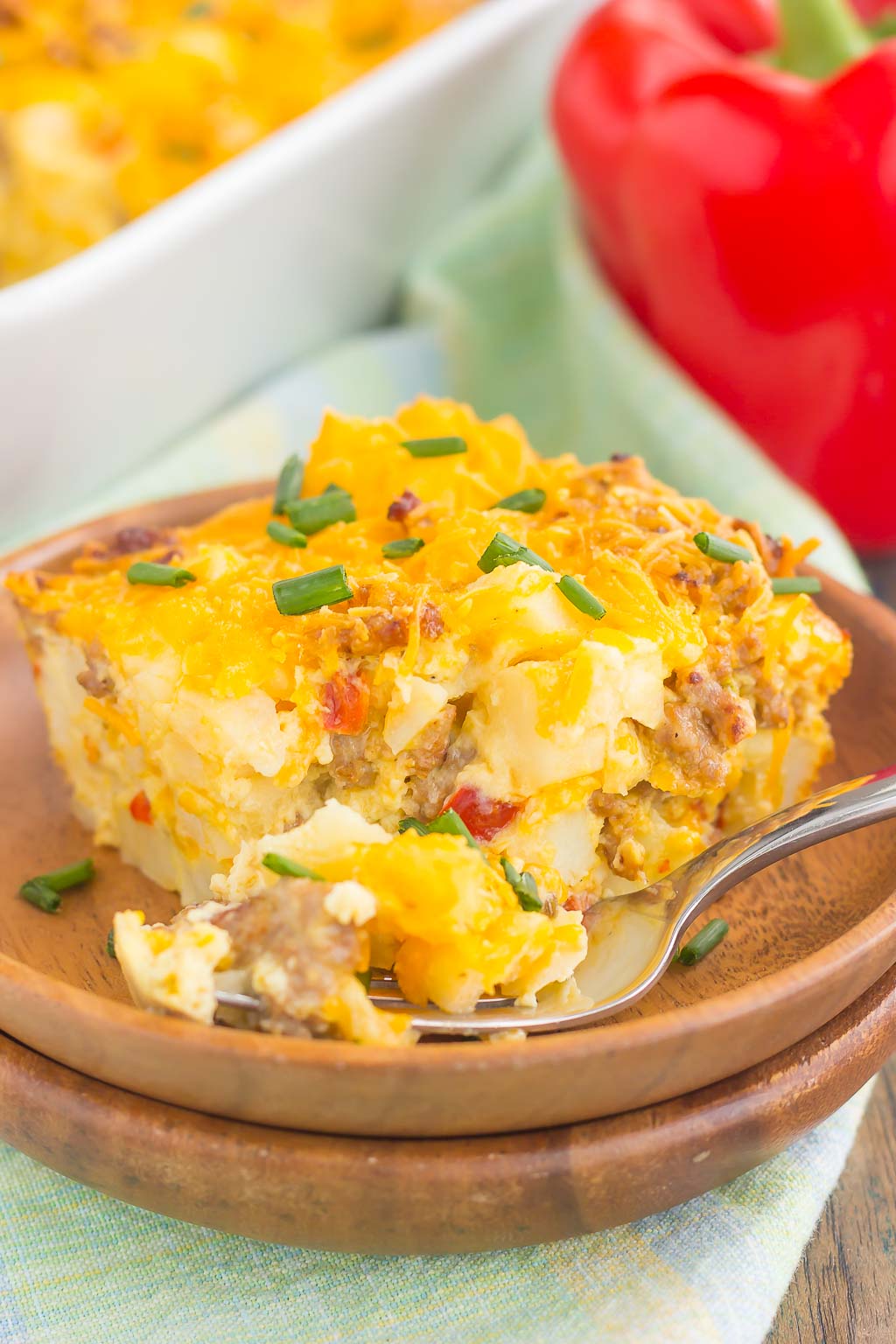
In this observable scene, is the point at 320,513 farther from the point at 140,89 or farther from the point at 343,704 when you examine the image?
the point at 140,89

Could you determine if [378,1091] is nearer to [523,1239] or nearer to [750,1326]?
[523,1239]

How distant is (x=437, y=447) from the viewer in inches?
94.7

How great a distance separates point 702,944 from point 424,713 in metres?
0.54

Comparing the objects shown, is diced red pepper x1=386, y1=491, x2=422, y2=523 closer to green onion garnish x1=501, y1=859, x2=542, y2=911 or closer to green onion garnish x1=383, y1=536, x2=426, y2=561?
green onion garnish x1=383, y1=536, x2=426, y2=561

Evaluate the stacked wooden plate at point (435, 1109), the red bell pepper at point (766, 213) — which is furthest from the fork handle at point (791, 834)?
the red bell pepper at point (766, 213)

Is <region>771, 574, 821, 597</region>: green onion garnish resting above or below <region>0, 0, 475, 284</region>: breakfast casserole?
below

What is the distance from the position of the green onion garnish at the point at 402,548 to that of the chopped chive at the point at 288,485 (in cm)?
29

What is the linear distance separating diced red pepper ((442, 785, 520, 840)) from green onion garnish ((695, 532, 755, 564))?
0.50 m

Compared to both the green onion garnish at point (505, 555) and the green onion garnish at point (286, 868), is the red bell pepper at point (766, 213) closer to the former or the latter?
the green onion garnish at point (505, 555)

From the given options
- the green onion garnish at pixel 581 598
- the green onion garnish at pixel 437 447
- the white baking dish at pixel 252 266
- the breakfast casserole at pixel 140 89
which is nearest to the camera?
the green onion garnish at pixel 581 598

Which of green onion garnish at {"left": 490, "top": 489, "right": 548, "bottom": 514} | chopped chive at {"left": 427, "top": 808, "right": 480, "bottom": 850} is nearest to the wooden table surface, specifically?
chopped chive at {"left": 427, "top": 808, "right": 480, "bottom": 850}

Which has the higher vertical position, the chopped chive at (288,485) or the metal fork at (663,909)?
the chopped chive at (288,485)

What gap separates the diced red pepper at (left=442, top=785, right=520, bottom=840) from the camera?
2031 millimetres

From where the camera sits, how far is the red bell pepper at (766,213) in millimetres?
3559
